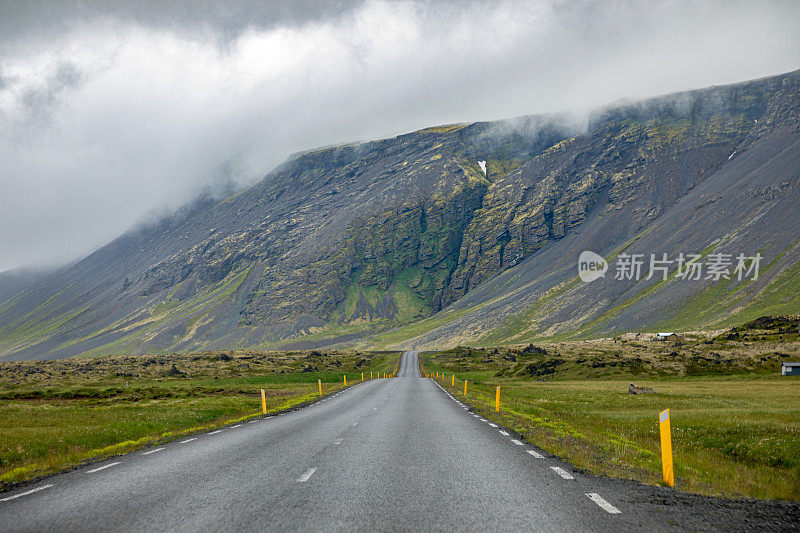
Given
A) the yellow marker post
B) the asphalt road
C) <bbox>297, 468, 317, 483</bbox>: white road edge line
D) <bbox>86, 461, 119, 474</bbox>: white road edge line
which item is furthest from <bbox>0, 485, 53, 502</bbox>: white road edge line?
the yellow marker post

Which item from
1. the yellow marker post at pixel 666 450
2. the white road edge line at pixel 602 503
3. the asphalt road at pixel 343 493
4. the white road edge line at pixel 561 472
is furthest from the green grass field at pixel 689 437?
the white road edge line at pixel 602 503

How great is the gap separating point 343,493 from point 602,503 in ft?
14.3

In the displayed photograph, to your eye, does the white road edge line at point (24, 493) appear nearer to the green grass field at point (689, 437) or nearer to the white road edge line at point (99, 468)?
the white road edge line at point (99, 468)

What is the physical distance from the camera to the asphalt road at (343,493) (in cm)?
725

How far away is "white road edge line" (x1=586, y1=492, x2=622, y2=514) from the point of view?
7.61 m

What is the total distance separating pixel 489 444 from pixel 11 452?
570 inches

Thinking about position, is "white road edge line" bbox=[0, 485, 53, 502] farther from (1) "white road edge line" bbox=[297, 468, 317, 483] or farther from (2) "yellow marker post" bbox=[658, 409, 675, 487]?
(2) "yellow marker post" bbox=[658, 409, 675, 487]

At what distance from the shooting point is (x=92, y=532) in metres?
6.99

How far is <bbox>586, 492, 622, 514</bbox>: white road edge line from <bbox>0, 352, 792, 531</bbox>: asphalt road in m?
0.03

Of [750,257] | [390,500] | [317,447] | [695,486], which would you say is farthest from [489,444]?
[750,257]

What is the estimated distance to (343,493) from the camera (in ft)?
29.4

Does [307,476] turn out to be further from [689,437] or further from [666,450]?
[689,437]

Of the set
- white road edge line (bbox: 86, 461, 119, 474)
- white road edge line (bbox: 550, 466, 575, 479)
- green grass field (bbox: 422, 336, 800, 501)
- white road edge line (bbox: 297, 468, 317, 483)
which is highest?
white road edge line (bbox: 297, 468, 317, 483)

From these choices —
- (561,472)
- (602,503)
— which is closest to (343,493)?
(602,503)
